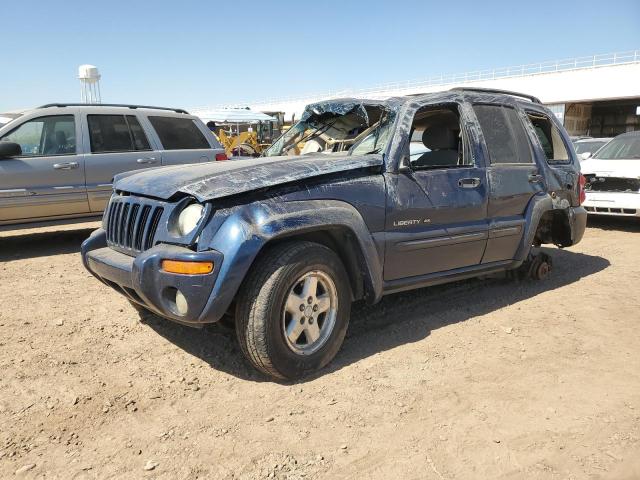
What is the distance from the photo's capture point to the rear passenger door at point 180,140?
744 centimetres

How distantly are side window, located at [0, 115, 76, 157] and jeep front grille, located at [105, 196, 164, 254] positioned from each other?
3.62 meters

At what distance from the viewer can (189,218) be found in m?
3.02

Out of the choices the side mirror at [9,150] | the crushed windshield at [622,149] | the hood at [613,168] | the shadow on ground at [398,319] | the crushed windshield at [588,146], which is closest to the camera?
the shadow on ground at [398,319]

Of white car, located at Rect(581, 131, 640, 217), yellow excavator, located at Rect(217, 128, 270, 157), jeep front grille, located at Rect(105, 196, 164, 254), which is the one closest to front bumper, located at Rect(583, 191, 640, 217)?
white car, located at Rect(581, 131, 640, 217)

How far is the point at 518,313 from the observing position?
4496 millimetres

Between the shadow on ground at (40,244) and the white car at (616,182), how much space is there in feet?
26.2

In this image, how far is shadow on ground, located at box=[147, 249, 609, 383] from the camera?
11.6ft

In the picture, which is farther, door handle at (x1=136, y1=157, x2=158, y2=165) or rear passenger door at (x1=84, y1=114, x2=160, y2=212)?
door handle at (x1=136, y1=157, x2=158, y2=165)

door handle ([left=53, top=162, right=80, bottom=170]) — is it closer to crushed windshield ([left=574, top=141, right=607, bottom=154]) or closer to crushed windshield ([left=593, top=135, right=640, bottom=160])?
crushed windshield ([left=593, top=135, right=640, bottom=160])

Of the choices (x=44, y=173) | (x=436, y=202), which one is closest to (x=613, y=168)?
(x=436, y=202)

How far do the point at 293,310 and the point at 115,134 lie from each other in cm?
516

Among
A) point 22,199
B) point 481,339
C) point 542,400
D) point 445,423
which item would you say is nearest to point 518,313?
point 481,339

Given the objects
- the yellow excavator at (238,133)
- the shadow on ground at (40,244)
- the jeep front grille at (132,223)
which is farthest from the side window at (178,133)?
the yellow excavator at (238,133)

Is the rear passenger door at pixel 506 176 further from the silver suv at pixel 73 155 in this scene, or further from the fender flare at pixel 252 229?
the silver suv at pixel 73 155
